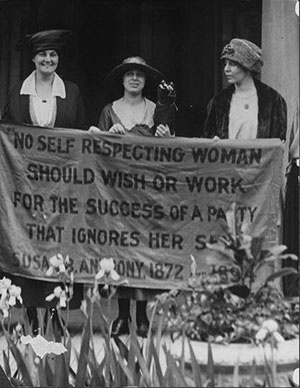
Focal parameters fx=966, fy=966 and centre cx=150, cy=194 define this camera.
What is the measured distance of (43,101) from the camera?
11.5ft

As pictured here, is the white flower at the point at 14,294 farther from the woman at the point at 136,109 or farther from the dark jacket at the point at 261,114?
the dark jacket at the point at 261,114

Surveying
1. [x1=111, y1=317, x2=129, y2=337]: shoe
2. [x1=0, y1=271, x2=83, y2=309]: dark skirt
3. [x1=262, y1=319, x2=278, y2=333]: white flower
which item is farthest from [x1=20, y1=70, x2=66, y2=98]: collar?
[x1=262, y1=319, x2=278, y2=333]: white flower

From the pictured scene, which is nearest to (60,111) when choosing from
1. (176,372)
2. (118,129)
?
(118,129)

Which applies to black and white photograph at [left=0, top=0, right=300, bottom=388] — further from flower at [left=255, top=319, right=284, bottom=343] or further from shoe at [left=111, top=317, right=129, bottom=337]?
flower at [left=255, top=319, right=284, bottom=343]

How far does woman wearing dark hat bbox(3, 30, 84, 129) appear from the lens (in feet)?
11.3

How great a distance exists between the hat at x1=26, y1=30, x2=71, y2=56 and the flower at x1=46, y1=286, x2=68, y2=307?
2.78 feet

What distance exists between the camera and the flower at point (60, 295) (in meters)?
3.31

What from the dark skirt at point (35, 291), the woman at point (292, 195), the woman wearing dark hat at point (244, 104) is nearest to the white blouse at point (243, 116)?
the woman wearing dark hat at point (244, 104)

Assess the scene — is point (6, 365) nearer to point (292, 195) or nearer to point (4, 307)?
point (4, 307)

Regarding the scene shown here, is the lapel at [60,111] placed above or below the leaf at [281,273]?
above

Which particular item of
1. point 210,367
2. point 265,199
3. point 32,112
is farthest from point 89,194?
point 210,367

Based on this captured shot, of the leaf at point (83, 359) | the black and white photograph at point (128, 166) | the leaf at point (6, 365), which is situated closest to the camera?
the leaf at point (83, 359)

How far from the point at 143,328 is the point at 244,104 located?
83cm

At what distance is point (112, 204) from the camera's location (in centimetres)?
334
